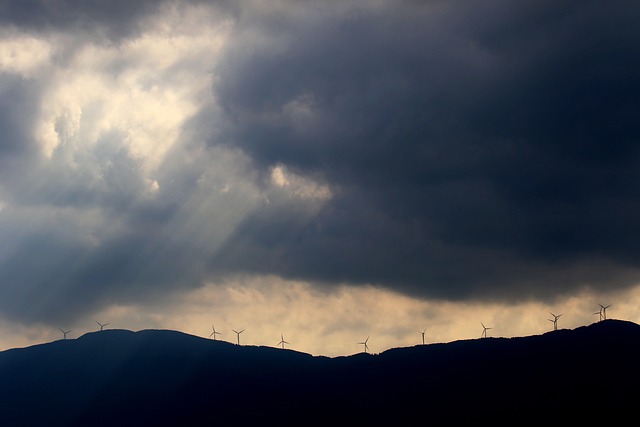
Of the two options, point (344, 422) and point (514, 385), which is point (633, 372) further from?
point (344, 422)

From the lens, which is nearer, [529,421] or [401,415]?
[529,421]

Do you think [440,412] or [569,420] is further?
[440,412]

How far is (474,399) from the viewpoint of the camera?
196 meters

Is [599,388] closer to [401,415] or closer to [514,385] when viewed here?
[514,385]

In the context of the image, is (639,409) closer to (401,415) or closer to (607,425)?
(607,425)

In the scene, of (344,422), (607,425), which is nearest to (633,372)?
(607,425)

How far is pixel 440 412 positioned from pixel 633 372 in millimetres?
41221

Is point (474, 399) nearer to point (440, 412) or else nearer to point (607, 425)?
point (440, 412)

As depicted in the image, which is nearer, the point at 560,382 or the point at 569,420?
the point at 569,420

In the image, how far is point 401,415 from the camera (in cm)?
19662

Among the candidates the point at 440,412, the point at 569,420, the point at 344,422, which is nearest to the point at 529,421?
the point at 569,420

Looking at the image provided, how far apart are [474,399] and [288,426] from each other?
39.7 metres

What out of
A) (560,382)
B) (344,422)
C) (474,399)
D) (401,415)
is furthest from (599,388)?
(344,422)

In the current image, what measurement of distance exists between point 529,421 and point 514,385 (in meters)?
17.5
